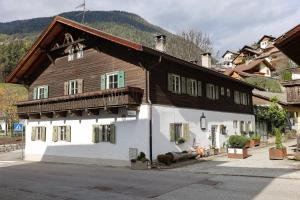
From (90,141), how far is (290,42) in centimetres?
1485

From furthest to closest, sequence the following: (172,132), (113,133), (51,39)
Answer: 1. (51,39)
2. (172,132)
3. (113,133)

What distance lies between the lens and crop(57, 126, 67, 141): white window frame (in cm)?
2607

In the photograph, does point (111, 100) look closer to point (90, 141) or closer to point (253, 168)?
point (90, 141)

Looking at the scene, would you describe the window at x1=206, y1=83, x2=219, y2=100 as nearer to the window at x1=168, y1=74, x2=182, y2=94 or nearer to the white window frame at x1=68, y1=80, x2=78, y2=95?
the window at x1=168, y1=74, x2=182, y2=94

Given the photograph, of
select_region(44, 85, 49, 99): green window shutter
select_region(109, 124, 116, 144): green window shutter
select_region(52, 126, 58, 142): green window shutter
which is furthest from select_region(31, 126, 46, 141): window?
select_region(109, 124, 116, 144): green window shutter

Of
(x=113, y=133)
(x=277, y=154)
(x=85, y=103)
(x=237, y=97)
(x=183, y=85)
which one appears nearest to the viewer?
(x=277, y=154)

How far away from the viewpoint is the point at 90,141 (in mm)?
23969

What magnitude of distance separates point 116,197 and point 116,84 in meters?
12.2

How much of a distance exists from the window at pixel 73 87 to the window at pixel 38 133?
12.7ft

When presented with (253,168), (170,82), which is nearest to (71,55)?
(170,82)

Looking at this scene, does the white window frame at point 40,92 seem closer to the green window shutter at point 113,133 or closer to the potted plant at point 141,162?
the green window shutter at point 113,133

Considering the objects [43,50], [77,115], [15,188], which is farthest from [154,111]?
[43,50]

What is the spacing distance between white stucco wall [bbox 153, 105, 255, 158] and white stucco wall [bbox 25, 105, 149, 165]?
2.70ft

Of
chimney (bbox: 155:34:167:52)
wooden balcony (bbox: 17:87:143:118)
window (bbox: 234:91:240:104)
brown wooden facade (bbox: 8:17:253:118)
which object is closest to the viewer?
wooden balcony (bbox: 17:87:143:118)
